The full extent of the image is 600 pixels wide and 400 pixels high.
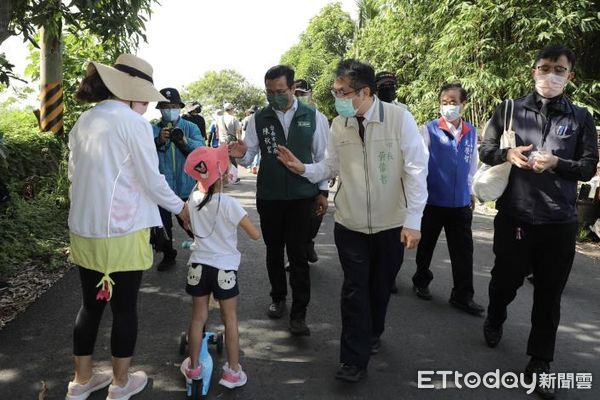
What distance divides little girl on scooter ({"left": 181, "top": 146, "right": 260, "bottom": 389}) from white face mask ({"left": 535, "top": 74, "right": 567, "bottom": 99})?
6.68ft

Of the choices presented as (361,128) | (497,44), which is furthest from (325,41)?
(361,128)

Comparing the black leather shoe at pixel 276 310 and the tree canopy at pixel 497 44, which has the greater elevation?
the tree canopy at pixel 497 44

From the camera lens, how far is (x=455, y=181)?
4.25 metres

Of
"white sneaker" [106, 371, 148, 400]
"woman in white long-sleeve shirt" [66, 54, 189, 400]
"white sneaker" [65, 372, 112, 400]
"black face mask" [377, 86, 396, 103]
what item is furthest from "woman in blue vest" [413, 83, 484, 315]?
"white sneaker" [65, 372, 112, 400]

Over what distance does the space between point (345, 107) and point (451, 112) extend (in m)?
1.63

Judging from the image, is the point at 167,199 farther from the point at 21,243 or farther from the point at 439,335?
the point at 21,243

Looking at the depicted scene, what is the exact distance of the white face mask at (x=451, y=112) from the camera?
13.9 feet

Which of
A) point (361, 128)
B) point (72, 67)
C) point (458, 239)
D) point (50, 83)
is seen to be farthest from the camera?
point (72, 67)

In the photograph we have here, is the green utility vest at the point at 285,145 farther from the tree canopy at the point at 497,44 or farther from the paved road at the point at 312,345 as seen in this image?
the tree canopy at the point at 497,44

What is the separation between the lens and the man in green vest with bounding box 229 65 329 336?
3779mm

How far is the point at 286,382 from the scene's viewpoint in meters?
3.12

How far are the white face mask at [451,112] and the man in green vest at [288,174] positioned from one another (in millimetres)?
1151

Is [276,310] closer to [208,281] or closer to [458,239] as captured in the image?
[208,281]

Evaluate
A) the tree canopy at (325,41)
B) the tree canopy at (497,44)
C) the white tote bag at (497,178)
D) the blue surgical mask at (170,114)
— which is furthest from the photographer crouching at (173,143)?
the tree canopy at (325,41)
